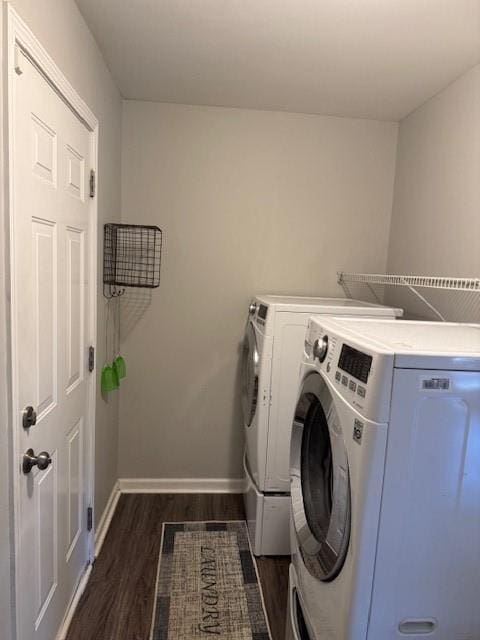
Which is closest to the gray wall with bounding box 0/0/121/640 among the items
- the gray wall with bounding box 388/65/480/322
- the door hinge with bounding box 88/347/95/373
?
the door hinge with bounding box 88/347/95/373

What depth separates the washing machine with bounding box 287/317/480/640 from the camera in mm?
905

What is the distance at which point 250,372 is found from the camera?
2334 millimetres

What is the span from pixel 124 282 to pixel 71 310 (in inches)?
34.8

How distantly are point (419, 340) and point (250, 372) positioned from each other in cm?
133

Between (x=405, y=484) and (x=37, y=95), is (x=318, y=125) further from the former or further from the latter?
(x=405, y=484)

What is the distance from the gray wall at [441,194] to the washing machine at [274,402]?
1.16 feet

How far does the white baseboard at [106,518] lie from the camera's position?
2219 millimetres

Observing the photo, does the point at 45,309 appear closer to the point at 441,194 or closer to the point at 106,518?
the point at 106,518

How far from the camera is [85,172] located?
1.82m

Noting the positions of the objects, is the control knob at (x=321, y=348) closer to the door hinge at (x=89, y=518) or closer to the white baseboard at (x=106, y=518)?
the door hinge at (x=89, y=518)

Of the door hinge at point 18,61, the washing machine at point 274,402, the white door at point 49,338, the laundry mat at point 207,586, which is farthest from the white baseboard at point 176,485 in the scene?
the door hinge at point 18,61

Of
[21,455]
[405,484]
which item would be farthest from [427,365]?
[21,455]

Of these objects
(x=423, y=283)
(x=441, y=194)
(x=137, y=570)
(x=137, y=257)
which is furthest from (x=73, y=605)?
(x=441, y=194)

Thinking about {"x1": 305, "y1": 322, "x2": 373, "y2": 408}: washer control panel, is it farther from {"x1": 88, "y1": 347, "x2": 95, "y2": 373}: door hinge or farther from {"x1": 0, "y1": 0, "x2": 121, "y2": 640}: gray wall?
{"x1": 88, "y1": 347, "x2": 95, "y2": 373}: door hinge
